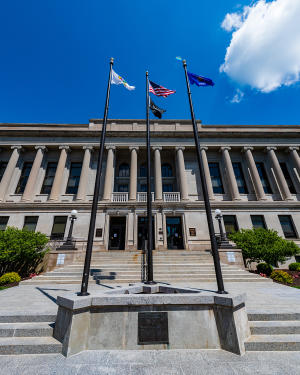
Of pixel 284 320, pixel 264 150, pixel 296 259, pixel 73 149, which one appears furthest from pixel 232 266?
pixel 73 149

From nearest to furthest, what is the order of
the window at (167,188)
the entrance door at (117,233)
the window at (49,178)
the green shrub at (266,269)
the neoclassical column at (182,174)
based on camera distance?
the green shrub at (266,269), the entrance door at (117,233), the neoclassical column at (182,174), the window at (49,178), the window at (167,188)

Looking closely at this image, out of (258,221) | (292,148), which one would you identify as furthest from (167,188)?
(292,148)

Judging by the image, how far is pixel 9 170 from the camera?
69.0ft

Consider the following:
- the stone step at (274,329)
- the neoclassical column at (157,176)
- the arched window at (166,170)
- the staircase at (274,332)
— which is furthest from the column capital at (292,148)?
the stone step at (274,329)

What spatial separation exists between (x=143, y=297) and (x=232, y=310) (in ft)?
6.37

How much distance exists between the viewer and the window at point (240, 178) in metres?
22.5

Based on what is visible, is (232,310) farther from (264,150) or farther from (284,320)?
(264,150)

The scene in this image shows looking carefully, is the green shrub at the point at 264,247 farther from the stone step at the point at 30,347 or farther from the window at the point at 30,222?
the window at the point at 30,222

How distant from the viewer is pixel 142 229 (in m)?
20.0

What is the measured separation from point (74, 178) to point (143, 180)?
353 inches

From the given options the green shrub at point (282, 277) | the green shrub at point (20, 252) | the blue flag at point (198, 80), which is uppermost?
the blue flag at point (198, 80)

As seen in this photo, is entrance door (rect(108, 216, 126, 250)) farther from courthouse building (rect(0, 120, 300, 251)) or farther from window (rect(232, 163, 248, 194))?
window (rect(232, 163, 248, 194))

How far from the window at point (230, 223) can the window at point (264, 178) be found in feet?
21.9

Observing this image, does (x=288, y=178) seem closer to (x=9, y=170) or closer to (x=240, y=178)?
(x=240, y=178)
